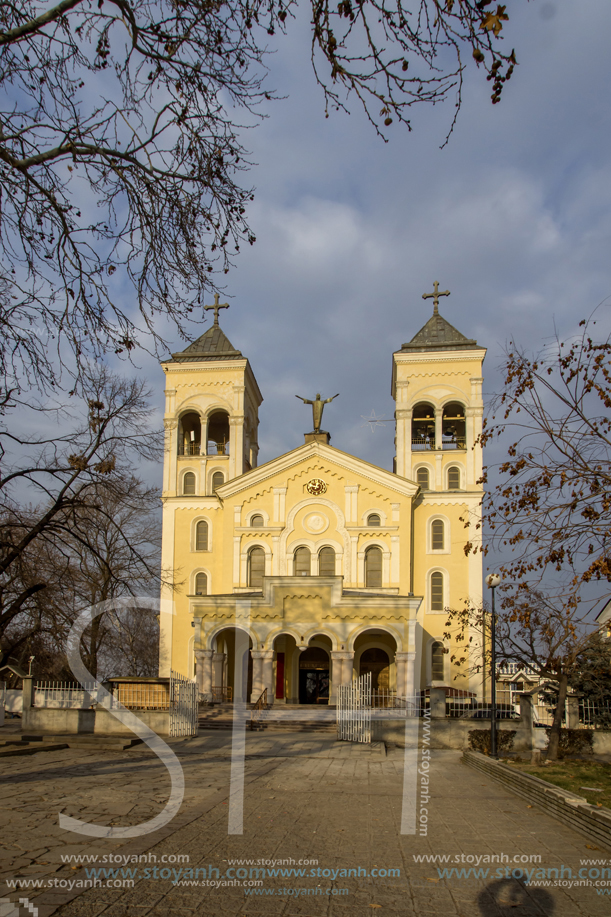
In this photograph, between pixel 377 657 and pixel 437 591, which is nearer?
pixel 377 657

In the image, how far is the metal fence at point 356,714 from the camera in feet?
64.1

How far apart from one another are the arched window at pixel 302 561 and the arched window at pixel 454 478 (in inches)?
289

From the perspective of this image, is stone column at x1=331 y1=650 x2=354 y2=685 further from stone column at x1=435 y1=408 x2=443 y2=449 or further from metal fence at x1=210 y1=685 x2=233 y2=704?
stone column at x1=435 y1=408 x2=443 y2=449

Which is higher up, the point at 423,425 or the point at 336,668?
the point at 423,425

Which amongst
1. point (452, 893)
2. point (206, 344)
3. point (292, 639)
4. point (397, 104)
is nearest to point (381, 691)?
point (292, 639)

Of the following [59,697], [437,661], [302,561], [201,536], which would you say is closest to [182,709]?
[59,697]

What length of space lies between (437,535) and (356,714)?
1509 centimetres

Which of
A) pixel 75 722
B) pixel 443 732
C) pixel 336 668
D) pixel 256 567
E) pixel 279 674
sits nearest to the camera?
pixel 75 722

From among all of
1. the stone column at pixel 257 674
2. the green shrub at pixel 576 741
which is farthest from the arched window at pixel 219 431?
the green shrub at pixel 576 741

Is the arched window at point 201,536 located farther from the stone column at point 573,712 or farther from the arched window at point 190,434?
the stone column at point 573,712

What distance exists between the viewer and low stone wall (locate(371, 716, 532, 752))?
19078mm

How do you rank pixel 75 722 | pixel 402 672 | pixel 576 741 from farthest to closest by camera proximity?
pixel 402 672 < pixel 75 722 < pixel 576 741

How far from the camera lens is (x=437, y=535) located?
1335 inches

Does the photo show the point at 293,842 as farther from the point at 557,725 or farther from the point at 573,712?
the point at 573,712
